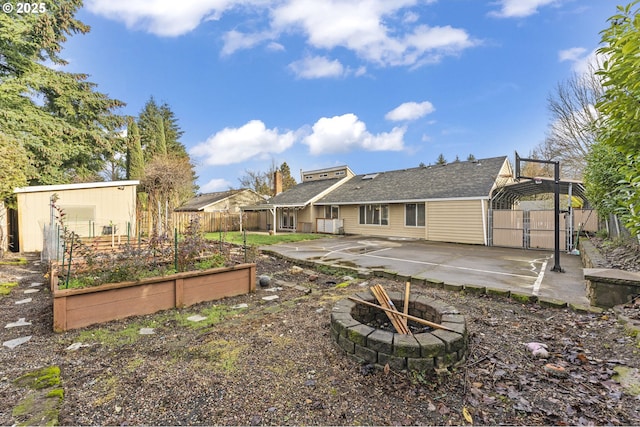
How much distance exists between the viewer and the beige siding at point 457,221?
12.8 metres

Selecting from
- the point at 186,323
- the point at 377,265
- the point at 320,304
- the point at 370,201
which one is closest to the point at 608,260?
the point at 377,265

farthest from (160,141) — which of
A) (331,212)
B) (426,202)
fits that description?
(426,202)

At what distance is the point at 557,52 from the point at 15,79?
75.5ft

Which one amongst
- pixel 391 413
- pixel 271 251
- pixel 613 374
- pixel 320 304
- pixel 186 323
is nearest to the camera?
pixel 391 413

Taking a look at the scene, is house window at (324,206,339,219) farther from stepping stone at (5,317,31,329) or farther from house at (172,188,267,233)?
stepping stone at (5,317,31,329)

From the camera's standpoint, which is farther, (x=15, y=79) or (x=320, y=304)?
(x=15, y=79)

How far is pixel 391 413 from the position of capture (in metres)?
2.12

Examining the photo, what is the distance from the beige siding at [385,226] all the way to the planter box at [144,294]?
11897mm

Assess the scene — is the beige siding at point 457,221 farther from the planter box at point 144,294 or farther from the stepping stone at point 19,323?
the stepping stone at point 19,323

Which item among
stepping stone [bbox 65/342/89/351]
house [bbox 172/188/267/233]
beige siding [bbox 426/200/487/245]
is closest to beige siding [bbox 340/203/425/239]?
beige siding [bbox 426/200/487/245]

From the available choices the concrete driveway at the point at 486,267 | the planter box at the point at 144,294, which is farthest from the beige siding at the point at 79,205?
the concrete driveway at the point at 486,267

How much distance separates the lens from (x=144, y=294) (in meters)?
4.36

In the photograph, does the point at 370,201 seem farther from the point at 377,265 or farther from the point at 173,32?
the point at 173,32

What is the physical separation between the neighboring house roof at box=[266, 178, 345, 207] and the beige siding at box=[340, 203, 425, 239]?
2.71m
